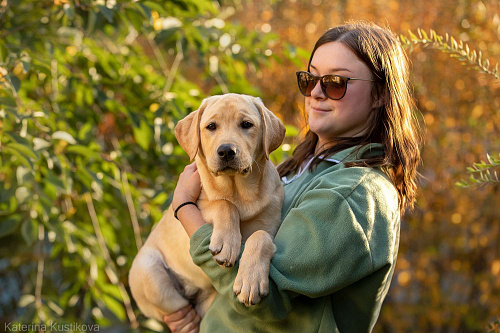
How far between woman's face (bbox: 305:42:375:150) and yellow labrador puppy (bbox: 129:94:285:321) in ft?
0.73

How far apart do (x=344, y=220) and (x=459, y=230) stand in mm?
4319

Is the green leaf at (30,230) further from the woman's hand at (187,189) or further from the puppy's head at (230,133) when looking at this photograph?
the puppy's head at (230,133)

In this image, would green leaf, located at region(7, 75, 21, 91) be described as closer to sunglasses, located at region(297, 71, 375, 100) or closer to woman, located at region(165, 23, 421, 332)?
woman, located at region(165, 23, 421, 332)

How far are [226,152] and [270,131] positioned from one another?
32 cm

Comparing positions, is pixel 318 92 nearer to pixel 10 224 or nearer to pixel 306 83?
pixel 306 83

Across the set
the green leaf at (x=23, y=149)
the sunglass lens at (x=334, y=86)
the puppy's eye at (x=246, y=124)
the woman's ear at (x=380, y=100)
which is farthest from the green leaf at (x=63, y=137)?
the woman's ear at (x=380, y=100)

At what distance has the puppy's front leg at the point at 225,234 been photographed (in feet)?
6.95

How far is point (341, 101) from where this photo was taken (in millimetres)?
2500

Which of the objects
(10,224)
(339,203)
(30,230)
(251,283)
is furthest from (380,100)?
(10,224)

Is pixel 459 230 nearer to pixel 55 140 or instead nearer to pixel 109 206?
pixel 109 206

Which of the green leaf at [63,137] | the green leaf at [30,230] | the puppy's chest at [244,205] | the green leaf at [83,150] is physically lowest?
the green leaf at [30,230]

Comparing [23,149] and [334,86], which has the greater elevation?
[334,86]

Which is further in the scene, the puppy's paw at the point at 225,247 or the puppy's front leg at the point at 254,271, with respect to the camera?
the puppy's paw at the point at 225,247

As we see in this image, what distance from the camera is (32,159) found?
2781mm
